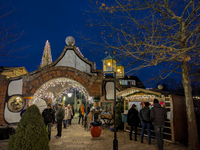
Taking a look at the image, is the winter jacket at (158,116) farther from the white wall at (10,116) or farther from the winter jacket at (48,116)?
the white wall at (10,116)

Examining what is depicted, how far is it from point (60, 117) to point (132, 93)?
5.00 meters

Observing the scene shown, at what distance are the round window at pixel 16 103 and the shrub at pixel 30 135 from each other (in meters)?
8.95

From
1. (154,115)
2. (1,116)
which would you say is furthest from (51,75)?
(154,115)

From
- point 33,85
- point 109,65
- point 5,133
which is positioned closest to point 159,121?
point 109,65

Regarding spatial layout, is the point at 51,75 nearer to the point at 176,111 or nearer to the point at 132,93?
the point at 132,93

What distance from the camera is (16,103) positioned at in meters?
12.3

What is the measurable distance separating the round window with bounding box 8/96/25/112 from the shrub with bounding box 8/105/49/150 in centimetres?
895

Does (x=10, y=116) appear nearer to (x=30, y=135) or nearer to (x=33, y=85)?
(x=33, y=85)

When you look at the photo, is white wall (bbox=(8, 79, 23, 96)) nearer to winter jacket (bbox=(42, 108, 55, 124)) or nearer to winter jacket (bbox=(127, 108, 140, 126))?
winter jacket (bbox=(42, 108, 55, 124))

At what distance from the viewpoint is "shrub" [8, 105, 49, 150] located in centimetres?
405

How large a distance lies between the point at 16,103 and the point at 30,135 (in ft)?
31.1

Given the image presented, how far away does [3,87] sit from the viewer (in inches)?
486

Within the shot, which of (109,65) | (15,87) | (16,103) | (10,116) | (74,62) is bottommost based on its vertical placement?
(10,116)

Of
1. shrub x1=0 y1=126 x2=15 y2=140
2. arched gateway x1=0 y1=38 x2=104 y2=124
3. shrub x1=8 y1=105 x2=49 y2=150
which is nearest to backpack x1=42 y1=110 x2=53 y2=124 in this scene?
shrub x1=0 y1=126 x2=15 y2=140
